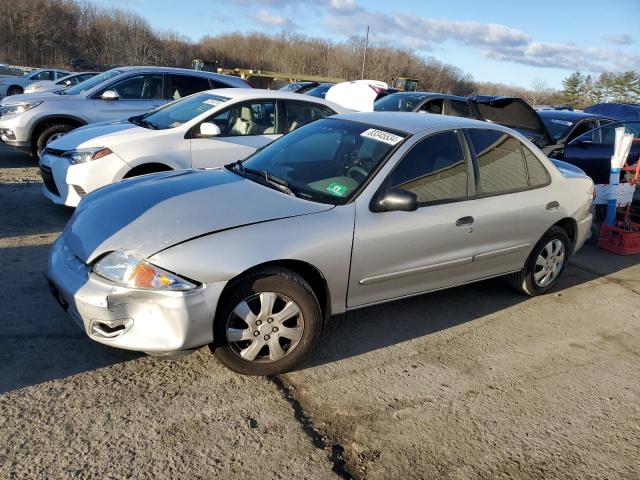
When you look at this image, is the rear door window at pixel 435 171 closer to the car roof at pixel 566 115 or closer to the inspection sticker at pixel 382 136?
the inspection sticker at pixel 382 136

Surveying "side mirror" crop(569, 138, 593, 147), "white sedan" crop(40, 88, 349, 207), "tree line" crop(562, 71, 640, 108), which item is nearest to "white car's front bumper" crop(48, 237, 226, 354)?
"white sedan" crop(40, 88, 349, 207)

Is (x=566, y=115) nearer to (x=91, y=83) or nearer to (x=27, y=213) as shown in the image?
(x=91, y=83)

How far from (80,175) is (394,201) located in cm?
358

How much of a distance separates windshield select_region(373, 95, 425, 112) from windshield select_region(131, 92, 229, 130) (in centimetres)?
466

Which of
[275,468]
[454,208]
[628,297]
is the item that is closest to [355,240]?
[454,208]

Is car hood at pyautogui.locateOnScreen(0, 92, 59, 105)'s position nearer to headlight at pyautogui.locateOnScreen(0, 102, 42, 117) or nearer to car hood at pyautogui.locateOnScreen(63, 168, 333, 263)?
headlight at pyautogui.locateOnScreen(0, 102, 42, 117)

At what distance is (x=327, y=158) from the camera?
402 cm

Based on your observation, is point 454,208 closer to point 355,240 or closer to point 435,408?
point 355,240

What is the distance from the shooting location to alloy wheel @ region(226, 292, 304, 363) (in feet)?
10.1

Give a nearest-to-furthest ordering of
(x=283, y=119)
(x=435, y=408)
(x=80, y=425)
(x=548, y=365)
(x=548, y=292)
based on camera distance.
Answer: (x=80, y=425) < (x=435, y=408) < (x=548, y=365) < (x=548, y=292) < (x=283, y=119)

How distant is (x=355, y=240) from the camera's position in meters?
3.39

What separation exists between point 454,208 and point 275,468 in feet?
7.45

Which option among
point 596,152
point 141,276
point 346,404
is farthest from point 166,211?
point 596,152

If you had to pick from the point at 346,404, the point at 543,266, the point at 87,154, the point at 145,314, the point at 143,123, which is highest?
the point at 143,123
